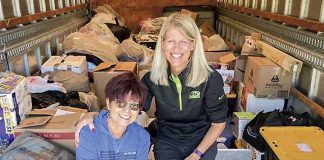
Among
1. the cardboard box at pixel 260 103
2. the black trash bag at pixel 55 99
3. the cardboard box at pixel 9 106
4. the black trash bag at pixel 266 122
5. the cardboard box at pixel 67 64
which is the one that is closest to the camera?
the cardboard box at pixel 9 106

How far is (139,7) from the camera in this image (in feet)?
22.1

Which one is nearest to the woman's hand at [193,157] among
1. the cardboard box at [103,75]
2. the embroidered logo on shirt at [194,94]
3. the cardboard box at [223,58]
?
the embroidered logo on shirt at [194,94]

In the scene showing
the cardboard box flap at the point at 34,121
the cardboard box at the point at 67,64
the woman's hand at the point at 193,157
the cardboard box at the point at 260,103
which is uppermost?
the cardboard box at the point at 67,64

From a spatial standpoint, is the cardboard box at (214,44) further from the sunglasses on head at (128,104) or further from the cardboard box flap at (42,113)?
the sunglasses on head at (128,104)

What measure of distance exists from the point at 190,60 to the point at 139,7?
537 cm

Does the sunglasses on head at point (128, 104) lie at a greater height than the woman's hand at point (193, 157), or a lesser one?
greater

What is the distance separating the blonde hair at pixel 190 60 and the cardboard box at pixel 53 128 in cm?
66

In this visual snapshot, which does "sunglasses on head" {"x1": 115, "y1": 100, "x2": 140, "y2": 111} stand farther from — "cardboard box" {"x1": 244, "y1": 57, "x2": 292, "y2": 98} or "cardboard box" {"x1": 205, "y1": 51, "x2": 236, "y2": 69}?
"cardboard box" {"x1": 205, "y1": 51, "x2": 236, "y2": 69}

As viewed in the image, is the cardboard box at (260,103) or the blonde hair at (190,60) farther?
the cardboard box at (260,103)

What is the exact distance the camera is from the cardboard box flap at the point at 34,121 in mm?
1847

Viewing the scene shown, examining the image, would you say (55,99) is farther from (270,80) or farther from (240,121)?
(270,80)

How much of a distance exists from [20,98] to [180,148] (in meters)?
1.07

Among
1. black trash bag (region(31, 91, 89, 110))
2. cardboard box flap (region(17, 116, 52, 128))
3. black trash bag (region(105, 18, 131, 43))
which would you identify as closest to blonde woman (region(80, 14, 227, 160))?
cardboard box flap (region(17, 116, 52, 128))

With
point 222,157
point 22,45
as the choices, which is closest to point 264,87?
point 222,157
